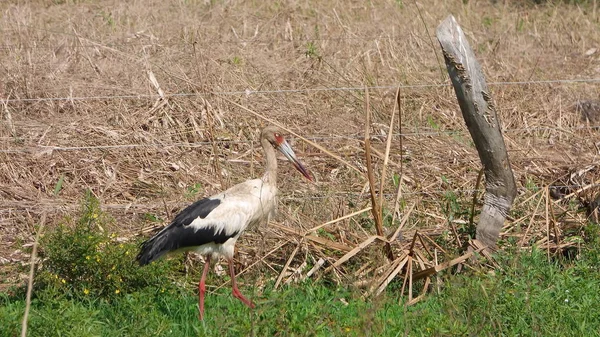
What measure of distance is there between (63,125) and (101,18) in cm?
343

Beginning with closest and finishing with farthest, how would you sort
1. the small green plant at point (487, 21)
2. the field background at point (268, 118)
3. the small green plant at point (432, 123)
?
the field background at point (268, 118) → the small green plant at point (432, 123) → the small green plant at point (487, 21)

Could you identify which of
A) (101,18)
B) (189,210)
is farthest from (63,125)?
(101,18)

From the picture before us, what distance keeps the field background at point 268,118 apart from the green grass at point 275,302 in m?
0.28

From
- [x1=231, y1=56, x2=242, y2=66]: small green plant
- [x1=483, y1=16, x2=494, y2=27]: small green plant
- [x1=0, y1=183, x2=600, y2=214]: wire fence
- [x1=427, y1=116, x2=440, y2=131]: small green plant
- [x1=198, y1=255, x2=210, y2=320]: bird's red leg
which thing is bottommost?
[x1=483, y1=16, x2=494, y2=27]: small green plant

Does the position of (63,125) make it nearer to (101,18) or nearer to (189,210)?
(189,210)

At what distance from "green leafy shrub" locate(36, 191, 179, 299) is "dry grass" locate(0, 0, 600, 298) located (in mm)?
588

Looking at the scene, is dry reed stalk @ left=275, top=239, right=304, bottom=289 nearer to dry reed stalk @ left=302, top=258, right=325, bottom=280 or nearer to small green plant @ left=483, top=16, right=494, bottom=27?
dry reed stalk @ left=302, top=258, right=325, bottom=280

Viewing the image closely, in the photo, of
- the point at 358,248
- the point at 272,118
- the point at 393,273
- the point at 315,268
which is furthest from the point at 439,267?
the point at 272,118

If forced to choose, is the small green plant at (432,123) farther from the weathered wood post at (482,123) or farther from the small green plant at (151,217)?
the small green plant at (151,217)

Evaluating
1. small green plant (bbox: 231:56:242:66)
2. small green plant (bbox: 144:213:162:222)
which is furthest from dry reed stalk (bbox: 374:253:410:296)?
small green plant (bbox: 231:56:242:66)

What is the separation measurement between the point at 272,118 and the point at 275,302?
3.17 meters

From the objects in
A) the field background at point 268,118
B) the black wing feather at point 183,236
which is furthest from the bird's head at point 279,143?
the black wing feather at point 183,236

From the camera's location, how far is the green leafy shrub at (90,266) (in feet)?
19.4

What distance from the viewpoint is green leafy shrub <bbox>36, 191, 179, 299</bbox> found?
19.4ft
